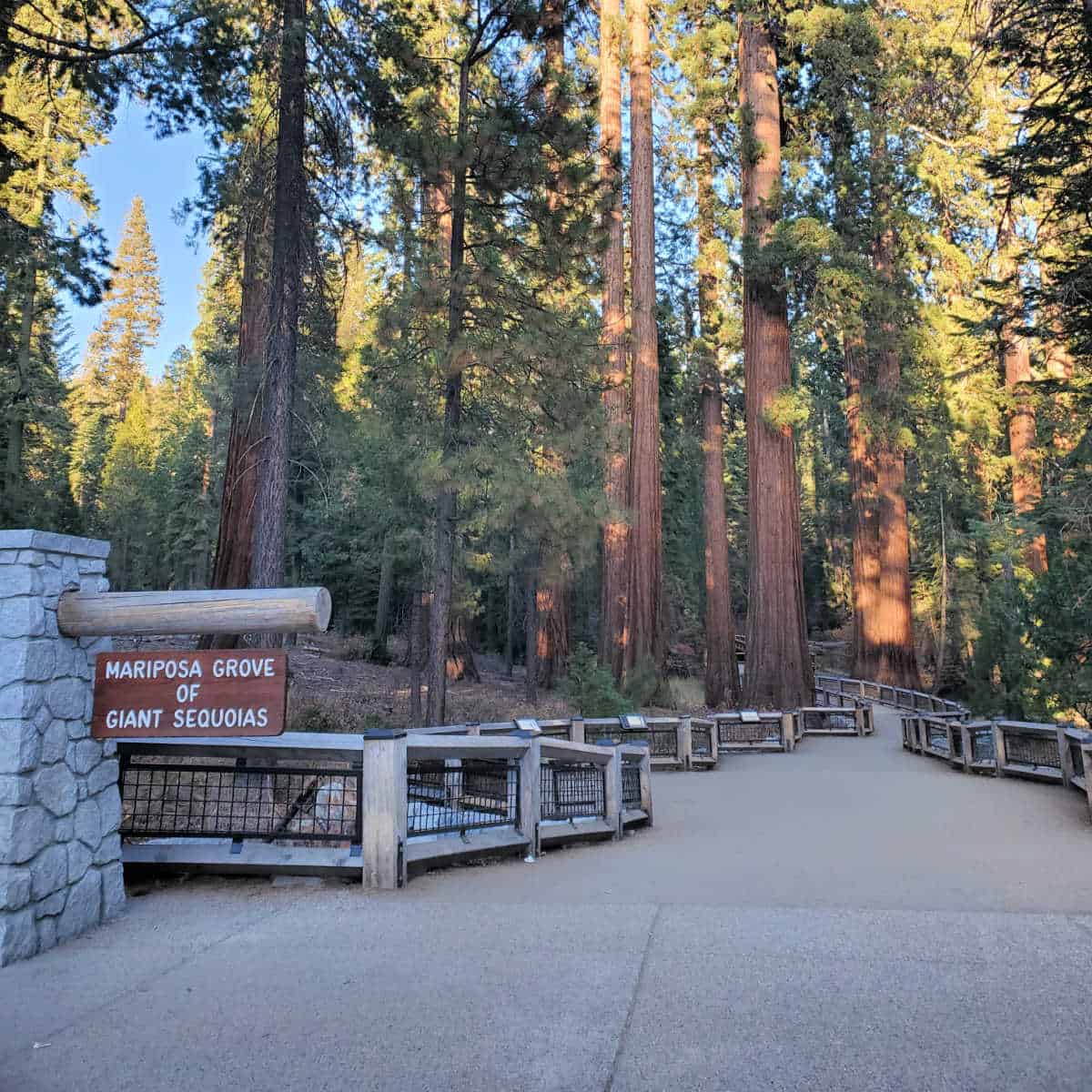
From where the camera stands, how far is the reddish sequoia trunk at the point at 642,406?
1775cm

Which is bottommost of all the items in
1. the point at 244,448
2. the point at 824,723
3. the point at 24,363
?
the point at 824,723

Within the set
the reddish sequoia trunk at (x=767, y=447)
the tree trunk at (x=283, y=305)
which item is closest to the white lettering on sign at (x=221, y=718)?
the tree trunk at (x=283, y=305)

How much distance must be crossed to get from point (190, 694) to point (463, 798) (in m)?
3.00

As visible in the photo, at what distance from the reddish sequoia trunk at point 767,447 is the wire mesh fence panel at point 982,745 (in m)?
5.05

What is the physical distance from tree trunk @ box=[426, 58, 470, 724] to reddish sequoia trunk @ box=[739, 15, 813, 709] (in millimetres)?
7472

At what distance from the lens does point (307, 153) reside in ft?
33.3

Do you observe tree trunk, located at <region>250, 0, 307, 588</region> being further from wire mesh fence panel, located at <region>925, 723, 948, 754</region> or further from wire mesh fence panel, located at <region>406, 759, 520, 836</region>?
wire mesh fence panel, located at <region>925, 723, 948, 754</region>

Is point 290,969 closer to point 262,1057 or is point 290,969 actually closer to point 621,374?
point 262,1057

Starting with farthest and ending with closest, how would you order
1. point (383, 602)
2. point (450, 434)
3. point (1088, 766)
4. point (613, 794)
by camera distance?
point (383, 602) < point (450, 434) < point (1088, 766) < point (613, 794)

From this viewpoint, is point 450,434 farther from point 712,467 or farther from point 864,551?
point 864,551

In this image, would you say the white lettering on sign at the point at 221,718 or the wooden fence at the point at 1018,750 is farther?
the wooden fence at the point at 1018,750

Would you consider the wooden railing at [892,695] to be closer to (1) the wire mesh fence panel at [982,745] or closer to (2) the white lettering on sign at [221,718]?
(1) the wire mesh fence panel at [982,745]

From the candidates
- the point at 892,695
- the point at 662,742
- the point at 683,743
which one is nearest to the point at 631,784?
the point at 683,743

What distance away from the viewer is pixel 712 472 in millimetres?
24453
